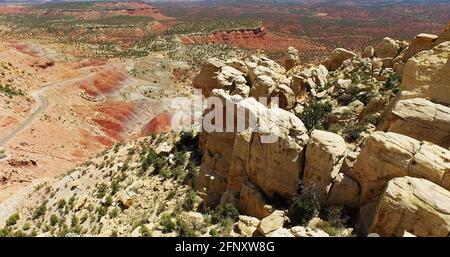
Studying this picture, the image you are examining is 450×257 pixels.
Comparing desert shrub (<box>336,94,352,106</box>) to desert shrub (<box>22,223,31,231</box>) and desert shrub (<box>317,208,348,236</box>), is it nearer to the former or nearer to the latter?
desert shrub (<box>317,208,348,236</box>)

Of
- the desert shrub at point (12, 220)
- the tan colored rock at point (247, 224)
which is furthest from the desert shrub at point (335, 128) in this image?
the desert shrub at point (12, 220)

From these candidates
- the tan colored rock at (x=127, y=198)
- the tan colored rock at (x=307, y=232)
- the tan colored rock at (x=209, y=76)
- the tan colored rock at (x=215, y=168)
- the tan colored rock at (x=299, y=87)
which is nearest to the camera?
the tan colored rock at (x=307, y=232)

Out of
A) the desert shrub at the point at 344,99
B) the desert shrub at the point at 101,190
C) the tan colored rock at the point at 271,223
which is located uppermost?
the desert shrub at the point at 344,99

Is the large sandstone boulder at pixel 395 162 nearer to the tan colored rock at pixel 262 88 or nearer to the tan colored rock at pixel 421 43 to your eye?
the tan colored rock at pixel 262 88

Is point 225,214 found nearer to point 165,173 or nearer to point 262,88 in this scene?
point 165,173

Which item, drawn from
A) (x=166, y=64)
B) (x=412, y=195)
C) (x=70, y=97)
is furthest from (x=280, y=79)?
(x=166, y=64)

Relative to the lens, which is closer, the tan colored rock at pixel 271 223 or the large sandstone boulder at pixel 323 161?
the tan colored rock at pixel 271 223
